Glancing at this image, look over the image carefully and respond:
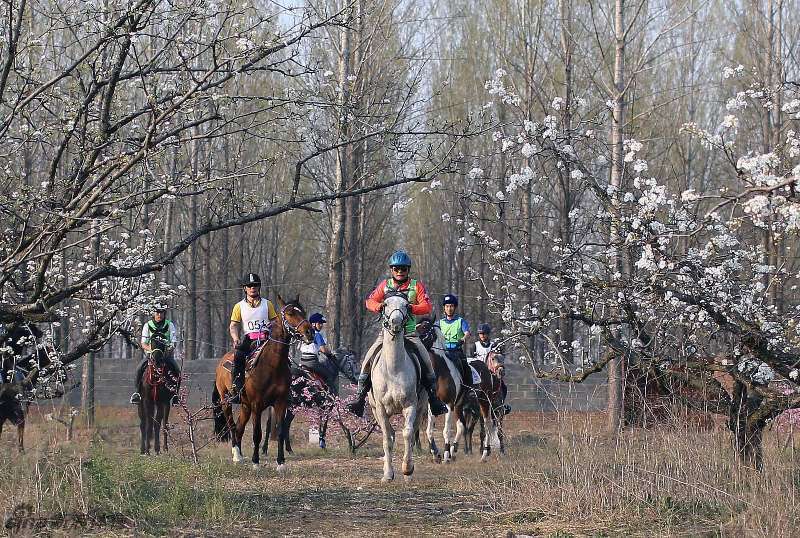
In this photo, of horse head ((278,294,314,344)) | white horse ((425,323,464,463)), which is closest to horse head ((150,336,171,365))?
horse head ((278,294,314,344))

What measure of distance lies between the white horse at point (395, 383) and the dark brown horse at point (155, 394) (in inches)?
240

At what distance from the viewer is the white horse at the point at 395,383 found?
12.3 meters

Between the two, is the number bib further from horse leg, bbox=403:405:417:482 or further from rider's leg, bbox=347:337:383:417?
horse leg, bbox=403:405:417:482

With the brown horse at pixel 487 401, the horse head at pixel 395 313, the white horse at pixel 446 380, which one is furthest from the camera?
the brown horse at pixel 487 401

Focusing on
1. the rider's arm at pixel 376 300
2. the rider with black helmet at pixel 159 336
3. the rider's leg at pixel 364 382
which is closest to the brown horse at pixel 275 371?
the rider's leg at pixel 364 382

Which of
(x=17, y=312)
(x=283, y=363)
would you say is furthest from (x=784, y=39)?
(x=17, y=312)

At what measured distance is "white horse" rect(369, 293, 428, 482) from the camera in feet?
40.2

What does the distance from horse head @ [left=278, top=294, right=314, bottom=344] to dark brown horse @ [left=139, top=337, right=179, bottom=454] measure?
3.99m

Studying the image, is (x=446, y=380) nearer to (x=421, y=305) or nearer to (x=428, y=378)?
(x=428, y=378)

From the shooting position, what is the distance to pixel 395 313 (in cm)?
1199

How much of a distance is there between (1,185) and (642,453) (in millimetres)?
6752

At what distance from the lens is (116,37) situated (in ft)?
25.4

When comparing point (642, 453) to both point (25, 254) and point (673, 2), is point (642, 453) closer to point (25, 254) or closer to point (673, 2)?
point (25, 254)

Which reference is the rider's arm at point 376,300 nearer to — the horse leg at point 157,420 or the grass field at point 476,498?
the grass field at point 476,498
